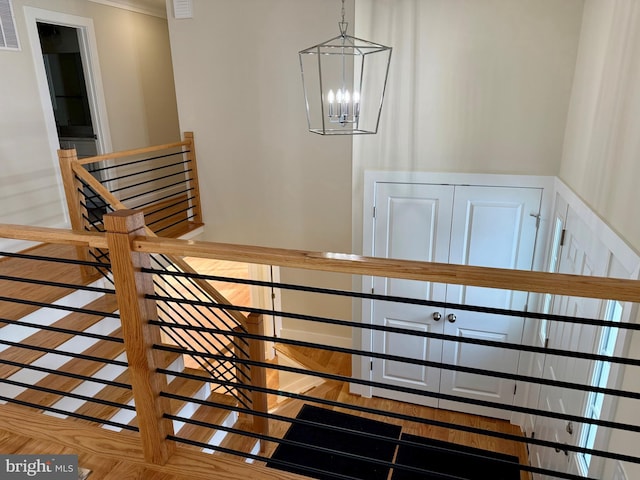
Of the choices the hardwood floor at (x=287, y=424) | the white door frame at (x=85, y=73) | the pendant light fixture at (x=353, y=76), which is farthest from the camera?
the white door frame at (x=85, y=73)

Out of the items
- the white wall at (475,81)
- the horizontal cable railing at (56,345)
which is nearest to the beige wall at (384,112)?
the white wall at (475,81)

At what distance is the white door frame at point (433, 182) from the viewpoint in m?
3.53

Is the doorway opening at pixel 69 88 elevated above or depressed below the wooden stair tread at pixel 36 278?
above

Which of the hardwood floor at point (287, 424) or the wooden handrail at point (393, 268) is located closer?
the wooden handrail at point (393, 268)

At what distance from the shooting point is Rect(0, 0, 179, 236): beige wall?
3.89 meters

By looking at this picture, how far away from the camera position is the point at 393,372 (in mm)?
4301

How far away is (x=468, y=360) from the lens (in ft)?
13.0

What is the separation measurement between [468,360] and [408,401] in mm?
756

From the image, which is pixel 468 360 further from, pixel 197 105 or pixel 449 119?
pixel 197 105

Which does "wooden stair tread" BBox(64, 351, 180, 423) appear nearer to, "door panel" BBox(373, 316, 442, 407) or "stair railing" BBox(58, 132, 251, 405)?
"stair railing" BBox(58, 132, 251, 405)

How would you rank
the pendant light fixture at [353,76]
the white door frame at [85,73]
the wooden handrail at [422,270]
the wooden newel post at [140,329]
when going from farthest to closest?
the white door frame at [85,73]
the pendant light fixture at [353,76]
the wooden newel post at [140,329]
the wooden handrail at [422,270]

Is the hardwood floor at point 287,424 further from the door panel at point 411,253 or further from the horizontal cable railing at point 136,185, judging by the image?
the horizontal cable railing at point 136,185

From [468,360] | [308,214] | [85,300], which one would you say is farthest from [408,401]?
[85,300]

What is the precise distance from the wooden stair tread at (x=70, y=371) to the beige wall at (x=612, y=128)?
275 cm
